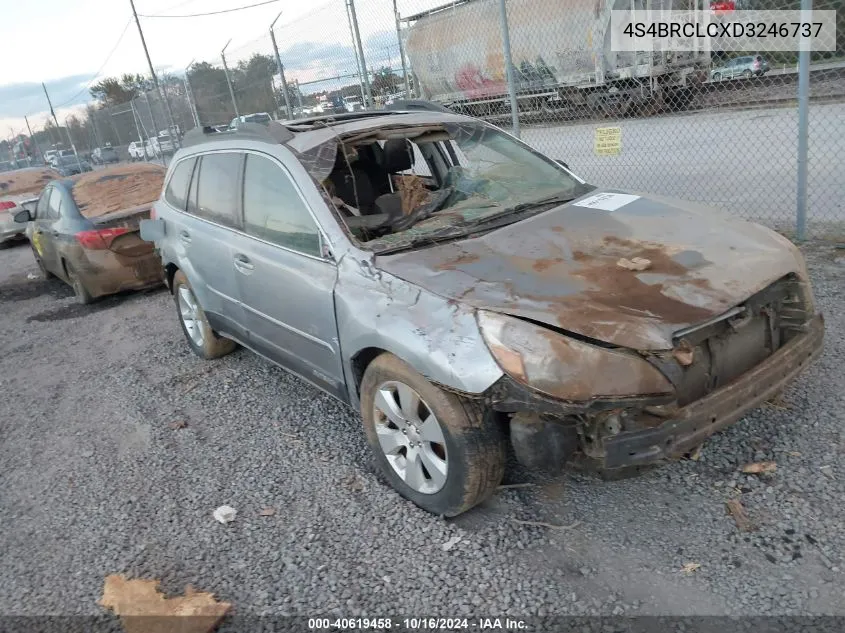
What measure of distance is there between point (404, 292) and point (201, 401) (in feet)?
7.93

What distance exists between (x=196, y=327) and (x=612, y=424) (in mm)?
3894

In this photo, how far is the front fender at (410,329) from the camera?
2479 millimetres

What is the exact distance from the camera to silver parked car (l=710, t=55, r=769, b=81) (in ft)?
24.3

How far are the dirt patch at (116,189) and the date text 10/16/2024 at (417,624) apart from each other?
20.4 ft

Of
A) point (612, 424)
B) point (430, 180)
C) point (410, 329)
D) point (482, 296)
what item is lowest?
point (612, 424)

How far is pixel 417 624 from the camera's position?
2.39 metres

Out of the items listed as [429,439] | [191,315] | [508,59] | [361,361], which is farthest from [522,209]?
[508,59]

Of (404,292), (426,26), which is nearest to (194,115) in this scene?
(426,26)

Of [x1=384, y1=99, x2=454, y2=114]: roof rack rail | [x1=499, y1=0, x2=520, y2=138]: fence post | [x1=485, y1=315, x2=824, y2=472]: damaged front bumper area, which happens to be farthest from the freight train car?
[x1=485, y1=315, x2=824, y2=472]: damaged front bumper area

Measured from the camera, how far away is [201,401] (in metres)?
4.57

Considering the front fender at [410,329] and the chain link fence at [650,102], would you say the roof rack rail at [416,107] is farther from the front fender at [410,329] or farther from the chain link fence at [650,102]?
the chain link fence at [650,102]

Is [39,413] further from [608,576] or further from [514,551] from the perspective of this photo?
[608,576]

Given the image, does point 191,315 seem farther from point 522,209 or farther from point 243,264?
point 522,209

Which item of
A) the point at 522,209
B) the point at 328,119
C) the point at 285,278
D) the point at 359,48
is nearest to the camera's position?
the point at 285,278
